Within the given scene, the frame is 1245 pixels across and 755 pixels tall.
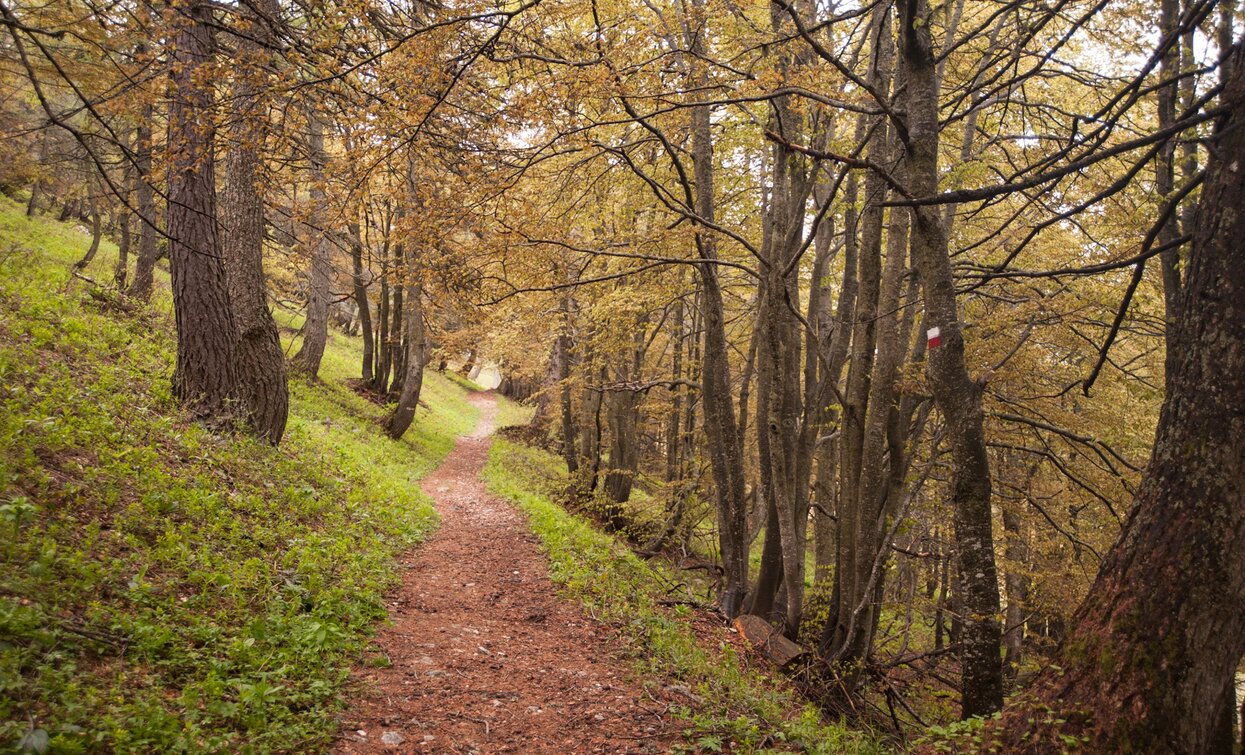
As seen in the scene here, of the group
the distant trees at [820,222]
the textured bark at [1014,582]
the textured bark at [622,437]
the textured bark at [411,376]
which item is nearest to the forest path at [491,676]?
the distant trees at [820,222]

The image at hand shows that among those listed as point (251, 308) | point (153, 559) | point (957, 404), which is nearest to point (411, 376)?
point (251, 308)

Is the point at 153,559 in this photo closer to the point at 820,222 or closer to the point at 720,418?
the point at 720,418

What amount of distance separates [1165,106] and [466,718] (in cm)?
832

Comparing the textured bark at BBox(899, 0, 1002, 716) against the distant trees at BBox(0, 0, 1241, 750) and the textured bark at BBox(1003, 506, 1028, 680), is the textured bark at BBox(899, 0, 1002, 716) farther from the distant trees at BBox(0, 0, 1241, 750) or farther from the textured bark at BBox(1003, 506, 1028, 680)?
the textured bark at BBox(1003, 506, 1028, 680)

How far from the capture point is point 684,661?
19.8ft

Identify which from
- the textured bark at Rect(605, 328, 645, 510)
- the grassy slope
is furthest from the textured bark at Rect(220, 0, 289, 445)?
the textured bark at Rect(605, 328, 645, 510)

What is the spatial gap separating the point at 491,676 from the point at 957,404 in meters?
4.10

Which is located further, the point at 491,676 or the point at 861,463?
the point at 861,463

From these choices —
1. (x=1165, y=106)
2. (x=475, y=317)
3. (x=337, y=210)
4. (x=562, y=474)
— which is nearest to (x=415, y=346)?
(x=562, y=474)

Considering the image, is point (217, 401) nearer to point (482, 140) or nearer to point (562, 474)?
point (482, 140)

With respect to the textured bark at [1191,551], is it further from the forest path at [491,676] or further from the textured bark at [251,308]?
the textured bark at [251,308]

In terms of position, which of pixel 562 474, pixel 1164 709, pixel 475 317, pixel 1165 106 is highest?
pixel 1165 106

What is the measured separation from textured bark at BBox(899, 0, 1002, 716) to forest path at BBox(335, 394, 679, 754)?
2196 millimetres

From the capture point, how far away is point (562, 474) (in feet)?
62.5
